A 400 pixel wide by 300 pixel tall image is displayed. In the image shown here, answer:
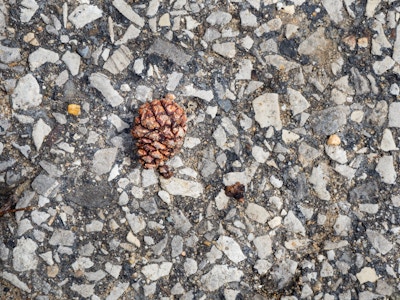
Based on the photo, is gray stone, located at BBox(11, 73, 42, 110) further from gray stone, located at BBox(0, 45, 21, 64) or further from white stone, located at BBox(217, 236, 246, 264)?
white stone, located at BBox(217, 236, 246, 264)

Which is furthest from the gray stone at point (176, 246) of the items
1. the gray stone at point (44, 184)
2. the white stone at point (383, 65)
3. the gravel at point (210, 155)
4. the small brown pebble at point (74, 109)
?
the white stone at point (383, 65)

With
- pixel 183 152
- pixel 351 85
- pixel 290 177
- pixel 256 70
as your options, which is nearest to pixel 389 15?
pixel 351 85

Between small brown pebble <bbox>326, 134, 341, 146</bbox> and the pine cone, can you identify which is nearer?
the pine cone

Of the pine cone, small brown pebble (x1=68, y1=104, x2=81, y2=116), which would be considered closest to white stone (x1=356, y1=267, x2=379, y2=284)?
the pine cone

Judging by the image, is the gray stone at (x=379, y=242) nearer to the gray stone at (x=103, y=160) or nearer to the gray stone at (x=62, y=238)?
the gray stone at (x=103, y=160)

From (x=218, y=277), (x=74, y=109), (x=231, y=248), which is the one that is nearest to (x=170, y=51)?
(x=74, y=109)

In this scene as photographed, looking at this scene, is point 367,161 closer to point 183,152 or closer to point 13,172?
point 183,152
